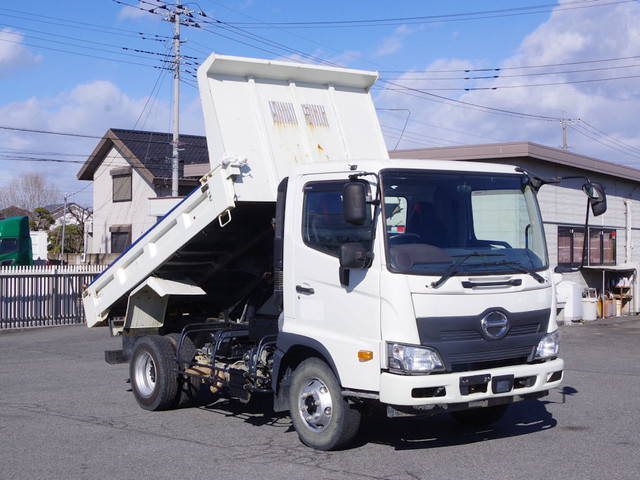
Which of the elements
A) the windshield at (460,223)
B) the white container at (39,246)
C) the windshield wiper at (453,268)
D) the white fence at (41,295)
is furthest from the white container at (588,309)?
the white container at (39,246)

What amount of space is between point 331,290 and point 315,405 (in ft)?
3.60

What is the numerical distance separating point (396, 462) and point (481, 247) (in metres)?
2.04

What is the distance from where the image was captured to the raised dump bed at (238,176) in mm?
8469

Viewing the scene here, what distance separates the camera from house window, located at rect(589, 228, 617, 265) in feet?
80.8

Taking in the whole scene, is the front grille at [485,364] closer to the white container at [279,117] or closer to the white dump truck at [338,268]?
the white dump truck at [338,268]

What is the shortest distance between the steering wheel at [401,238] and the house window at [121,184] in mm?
32953

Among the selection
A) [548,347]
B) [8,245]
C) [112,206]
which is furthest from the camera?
[112,206]

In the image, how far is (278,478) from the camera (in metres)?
6.76

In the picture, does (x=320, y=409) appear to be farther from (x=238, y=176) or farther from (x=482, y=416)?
(x=238, y=176)

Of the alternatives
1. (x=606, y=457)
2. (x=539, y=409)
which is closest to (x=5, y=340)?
(x=539, y=409)

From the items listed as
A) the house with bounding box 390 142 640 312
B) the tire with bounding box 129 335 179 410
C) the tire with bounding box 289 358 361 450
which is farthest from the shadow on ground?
the house with bounding box 390 142 640 312

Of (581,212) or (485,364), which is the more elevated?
(581,212)

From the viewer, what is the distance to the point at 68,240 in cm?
5475

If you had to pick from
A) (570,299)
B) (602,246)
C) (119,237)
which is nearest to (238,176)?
(570,299)
